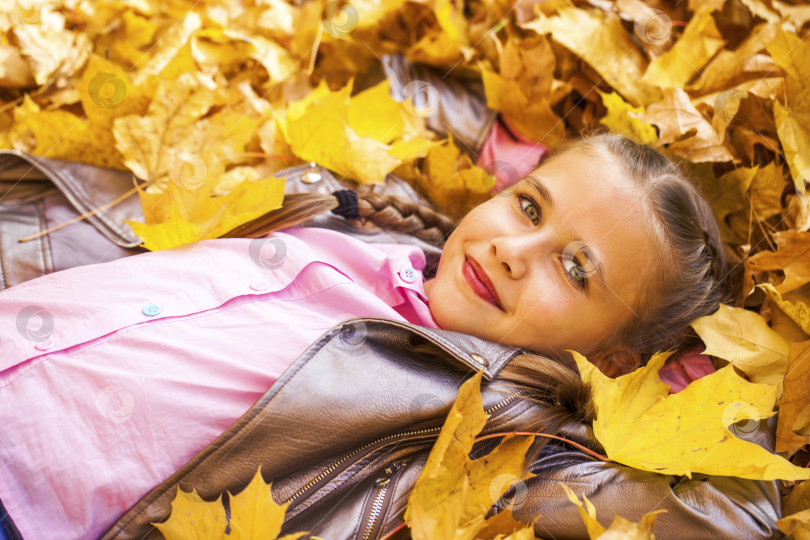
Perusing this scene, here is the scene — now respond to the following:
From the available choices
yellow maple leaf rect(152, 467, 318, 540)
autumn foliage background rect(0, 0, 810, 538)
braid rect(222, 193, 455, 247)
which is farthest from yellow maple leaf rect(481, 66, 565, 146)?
yellow maple leaf rect(152, 467, 318, 540)

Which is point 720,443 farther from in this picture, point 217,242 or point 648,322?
point 217,242

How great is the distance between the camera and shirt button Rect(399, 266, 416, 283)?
1.17 meters

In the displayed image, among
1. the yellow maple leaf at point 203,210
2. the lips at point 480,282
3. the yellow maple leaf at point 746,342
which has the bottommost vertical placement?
the yellow maple leaf at point 746,342

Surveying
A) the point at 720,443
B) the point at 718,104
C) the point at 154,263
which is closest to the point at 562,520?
the point at 720,443

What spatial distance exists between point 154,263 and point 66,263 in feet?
0.86

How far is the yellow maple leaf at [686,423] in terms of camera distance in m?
0.85

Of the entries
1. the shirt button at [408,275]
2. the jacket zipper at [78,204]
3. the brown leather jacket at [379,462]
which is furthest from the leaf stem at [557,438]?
the jacket zipper at [78,204]

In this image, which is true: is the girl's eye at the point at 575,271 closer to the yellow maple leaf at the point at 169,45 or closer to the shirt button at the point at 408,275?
the shirt button at the point at 408,275

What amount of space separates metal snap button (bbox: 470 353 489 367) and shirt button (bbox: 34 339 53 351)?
619 millimetres

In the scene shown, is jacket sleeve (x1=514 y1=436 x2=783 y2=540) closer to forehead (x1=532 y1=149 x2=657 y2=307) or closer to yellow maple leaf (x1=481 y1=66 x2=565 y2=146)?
forehead (x1=532 y1=149 x2=657 y2=307)

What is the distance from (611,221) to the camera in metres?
1.11

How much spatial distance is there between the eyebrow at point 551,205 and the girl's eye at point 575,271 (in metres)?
0.02

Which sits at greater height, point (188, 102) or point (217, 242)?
point (188, 102)

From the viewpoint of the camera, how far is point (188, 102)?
4.32 feet
